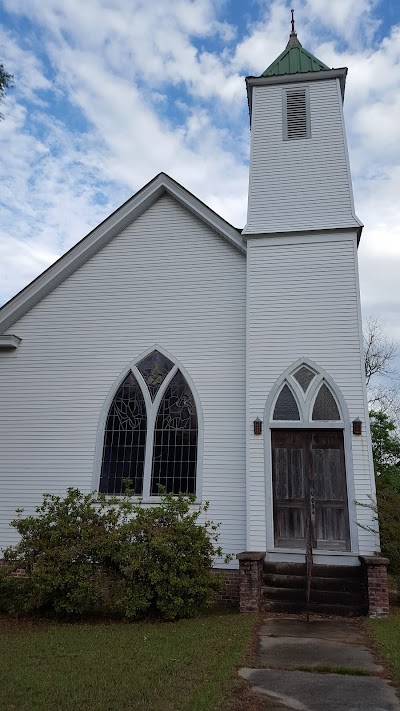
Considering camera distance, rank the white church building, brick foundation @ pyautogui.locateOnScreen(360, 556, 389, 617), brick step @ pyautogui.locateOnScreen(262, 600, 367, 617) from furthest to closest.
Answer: the white church building < brick step @ pyautogui.locateOnScreen(262, 600, 367, 617) < brick foundation @ pyautogui.locateOnScreen(360, 556, 389, 617)

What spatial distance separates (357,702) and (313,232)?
816 cm

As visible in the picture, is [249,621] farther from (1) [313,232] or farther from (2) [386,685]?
(1) [313,232]

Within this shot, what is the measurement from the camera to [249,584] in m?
7.82

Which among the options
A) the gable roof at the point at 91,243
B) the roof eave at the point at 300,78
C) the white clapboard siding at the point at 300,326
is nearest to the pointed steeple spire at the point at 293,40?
the roof eave at the point at 300,78

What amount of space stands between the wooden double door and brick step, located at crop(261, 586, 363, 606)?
76 centimetres

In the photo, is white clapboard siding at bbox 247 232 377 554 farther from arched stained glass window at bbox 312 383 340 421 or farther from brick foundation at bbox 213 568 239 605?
brick foundation at bbox 213 568 239 605

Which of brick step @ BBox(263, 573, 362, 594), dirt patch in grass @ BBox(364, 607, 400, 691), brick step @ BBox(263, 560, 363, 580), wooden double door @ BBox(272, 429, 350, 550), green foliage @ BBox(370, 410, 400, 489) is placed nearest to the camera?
dirt patch in grass @ BBox(364, 607, 400, 691)

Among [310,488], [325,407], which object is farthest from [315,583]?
[325,407]

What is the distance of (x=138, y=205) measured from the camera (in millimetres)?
11484

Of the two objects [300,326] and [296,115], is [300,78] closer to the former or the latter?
[296,115]

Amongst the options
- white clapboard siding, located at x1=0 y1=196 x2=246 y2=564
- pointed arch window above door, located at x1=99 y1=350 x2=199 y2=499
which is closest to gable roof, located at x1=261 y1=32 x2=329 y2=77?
white clapboard siding, located at x1=0 y1=196 x2=246 y2=564

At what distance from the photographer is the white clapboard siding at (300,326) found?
8.91 m

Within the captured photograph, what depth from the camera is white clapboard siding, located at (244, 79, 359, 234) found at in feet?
34.3

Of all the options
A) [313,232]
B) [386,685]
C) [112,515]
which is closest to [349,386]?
[313,232]
